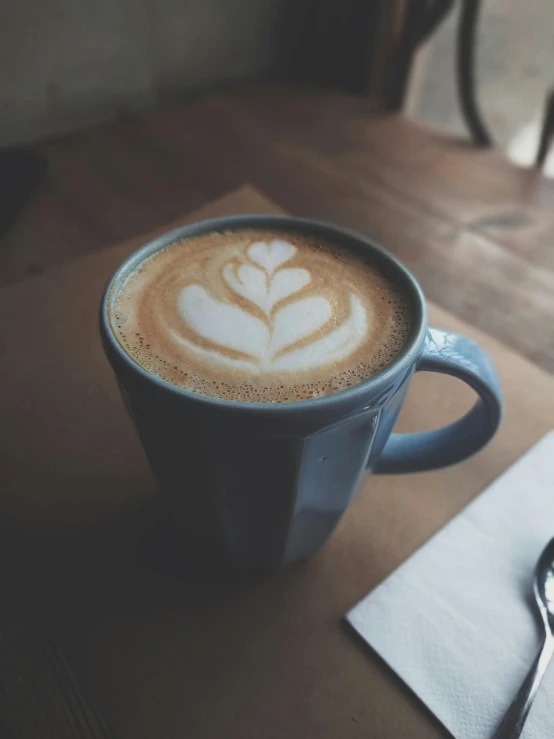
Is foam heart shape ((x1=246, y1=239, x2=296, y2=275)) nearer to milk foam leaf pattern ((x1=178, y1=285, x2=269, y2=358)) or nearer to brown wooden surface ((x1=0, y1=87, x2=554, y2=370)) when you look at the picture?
milk foam leaf pattern ((x1=178, y1=285, x2=269, y2=358))

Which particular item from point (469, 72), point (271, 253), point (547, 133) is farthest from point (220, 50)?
point (271, 253)

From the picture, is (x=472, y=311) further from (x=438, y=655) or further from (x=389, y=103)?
(x=389, y=103)

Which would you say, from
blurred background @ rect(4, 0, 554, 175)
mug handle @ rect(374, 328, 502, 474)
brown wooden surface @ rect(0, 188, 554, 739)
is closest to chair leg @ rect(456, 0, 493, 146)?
blurred background @ rect(4, 0, 554, 175)

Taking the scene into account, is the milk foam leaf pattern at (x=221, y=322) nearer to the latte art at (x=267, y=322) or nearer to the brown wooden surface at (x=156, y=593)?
the latte art at (x=267, y=322)

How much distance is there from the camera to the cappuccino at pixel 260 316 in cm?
33

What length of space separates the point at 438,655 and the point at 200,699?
5.9 inches

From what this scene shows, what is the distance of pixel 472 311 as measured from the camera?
2.16 feet

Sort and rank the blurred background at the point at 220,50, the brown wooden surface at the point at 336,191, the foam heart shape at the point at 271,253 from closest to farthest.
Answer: the foam heart shape at the point at 271,253
the brown wooden surface at the point at 336,191
the blurred background at the point at 220,50

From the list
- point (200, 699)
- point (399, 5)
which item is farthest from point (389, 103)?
point (200, 699)

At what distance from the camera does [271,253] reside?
434 millimetres

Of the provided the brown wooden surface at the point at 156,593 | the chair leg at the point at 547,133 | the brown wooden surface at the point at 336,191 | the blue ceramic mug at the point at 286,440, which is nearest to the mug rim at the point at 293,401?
the blue ceramic mug at the point at 286,440

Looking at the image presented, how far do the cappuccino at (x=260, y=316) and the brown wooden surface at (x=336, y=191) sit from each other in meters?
0.29

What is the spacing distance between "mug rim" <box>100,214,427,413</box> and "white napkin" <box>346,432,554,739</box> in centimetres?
17

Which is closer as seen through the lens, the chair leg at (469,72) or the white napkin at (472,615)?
the white napkin at (472,615)
